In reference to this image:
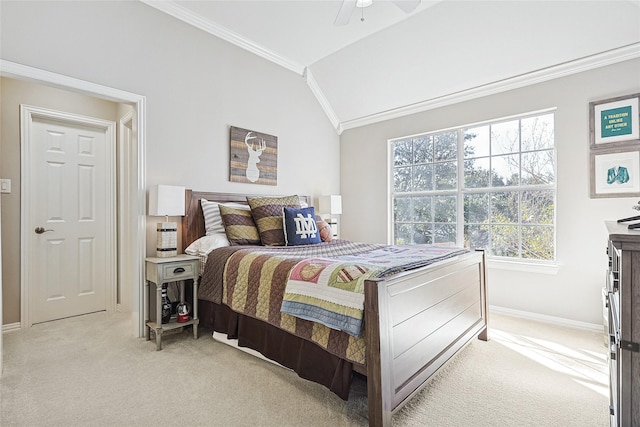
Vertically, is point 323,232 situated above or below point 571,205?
below

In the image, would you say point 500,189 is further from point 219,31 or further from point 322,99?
point 219,31

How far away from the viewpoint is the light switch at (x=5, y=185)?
2719 millimetres

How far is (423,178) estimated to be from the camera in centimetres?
406

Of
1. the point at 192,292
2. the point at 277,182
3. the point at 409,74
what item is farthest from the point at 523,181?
the point at 192,292

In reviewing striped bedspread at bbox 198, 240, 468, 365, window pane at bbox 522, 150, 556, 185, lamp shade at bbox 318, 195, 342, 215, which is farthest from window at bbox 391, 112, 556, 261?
striped bedspread at bbox 198, 240, 468, 365

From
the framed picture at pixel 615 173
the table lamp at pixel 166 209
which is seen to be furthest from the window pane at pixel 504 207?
the table lamp at pixel 166 209

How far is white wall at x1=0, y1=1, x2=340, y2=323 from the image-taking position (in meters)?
Answer: 2.32

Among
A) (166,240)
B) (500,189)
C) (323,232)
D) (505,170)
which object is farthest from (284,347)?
(505,170)

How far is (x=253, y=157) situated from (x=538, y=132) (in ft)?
9.74

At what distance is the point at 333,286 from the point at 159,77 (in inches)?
99.4

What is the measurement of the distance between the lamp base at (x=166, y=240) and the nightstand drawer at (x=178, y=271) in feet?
0.65

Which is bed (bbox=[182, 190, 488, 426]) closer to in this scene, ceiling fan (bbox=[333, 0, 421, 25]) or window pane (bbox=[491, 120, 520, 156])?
window pane (bbox=[491, 120, 520, 156])

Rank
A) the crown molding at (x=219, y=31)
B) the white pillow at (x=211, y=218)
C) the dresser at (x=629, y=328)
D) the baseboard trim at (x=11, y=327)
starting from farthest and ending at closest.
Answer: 1. the white pillow at (x=211, y=218)
2. the crown molding at (x=219, y=31)
3. the baseboard trim at (x=11, y=327)
4. the dresser at (x=629, y=328)

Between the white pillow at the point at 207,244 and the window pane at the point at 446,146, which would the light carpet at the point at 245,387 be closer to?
the white pillow at the point at 207,244
